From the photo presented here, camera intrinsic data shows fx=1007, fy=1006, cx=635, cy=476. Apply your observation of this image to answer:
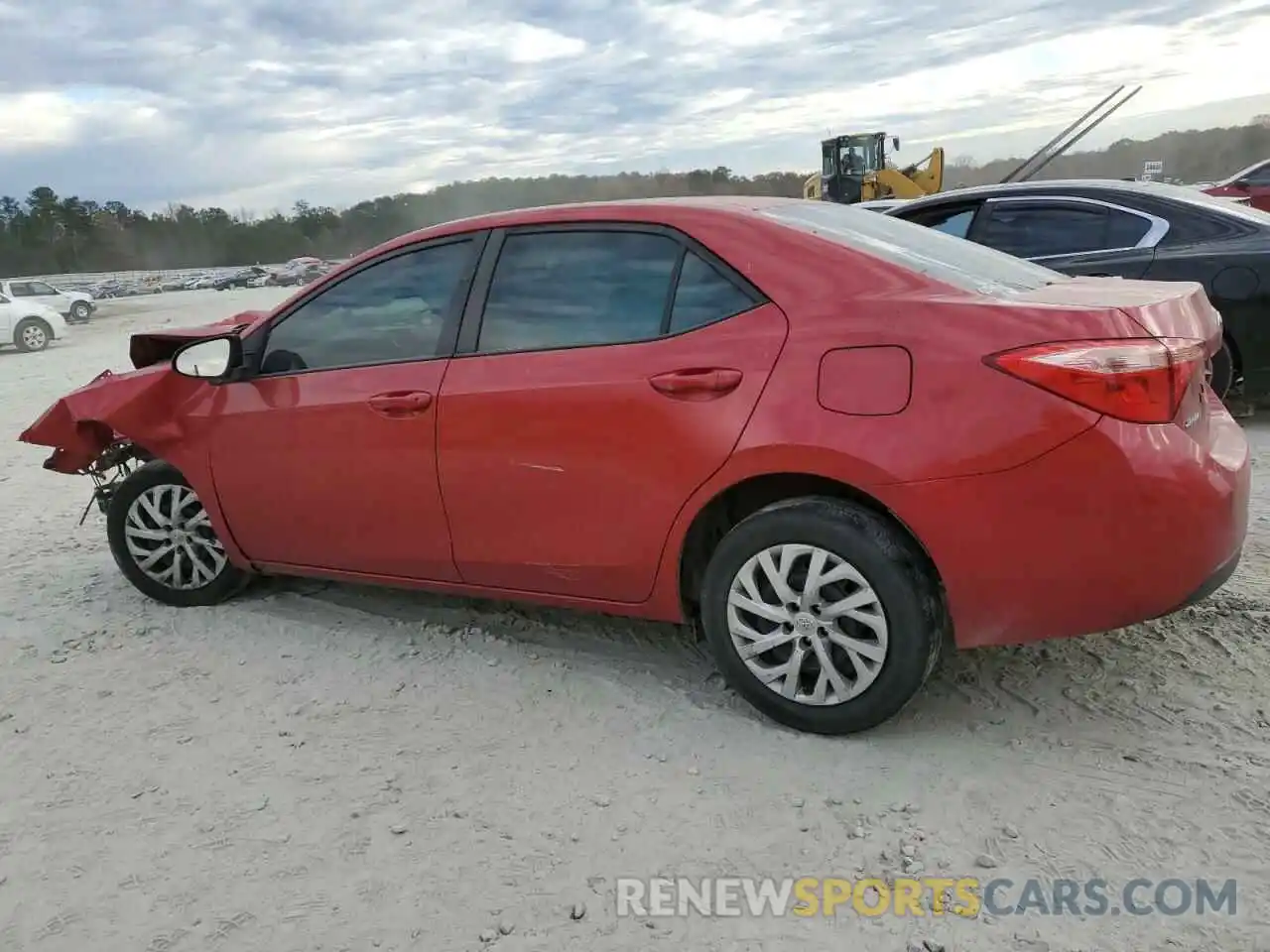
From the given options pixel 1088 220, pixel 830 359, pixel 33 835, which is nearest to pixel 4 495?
pixel 33 835

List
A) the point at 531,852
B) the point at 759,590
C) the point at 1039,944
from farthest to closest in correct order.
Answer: the point at 759,590 < the point at 531,852 < the point at 1039,944

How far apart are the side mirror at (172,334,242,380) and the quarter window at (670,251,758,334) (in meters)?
1.93

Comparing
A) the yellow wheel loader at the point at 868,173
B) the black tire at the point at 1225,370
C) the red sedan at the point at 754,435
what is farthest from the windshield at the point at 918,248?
the yellow wheel loader at the point at 868,173

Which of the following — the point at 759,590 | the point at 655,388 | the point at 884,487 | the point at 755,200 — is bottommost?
the point at 759,590

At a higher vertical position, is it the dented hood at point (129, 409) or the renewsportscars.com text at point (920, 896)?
the dented hood at point (129, 409)

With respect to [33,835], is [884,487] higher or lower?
higher

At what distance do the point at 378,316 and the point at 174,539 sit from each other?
59.0 inches

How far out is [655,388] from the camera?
2.99 meters

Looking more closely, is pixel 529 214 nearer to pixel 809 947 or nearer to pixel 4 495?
pixel 809 947

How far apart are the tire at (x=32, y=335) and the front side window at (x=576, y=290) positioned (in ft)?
66.7

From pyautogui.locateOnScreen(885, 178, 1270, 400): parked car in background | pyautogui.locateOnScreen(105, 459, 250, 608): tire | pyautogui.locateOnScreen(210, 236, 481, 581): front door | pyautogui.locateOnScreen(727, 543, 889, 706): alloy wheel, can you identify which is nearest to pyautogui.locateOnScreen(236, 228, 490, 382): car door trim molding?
pyautogui.locateOnScreen(210, 236, 481, 581): front door

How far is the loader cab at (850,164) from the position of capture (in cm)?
2081

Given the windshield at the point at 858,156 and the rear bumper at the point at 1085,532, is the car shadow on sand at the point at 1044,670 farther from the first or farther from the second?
the windshield at the point at 858,156

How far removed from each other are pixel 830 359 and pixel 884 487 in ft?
1.24
